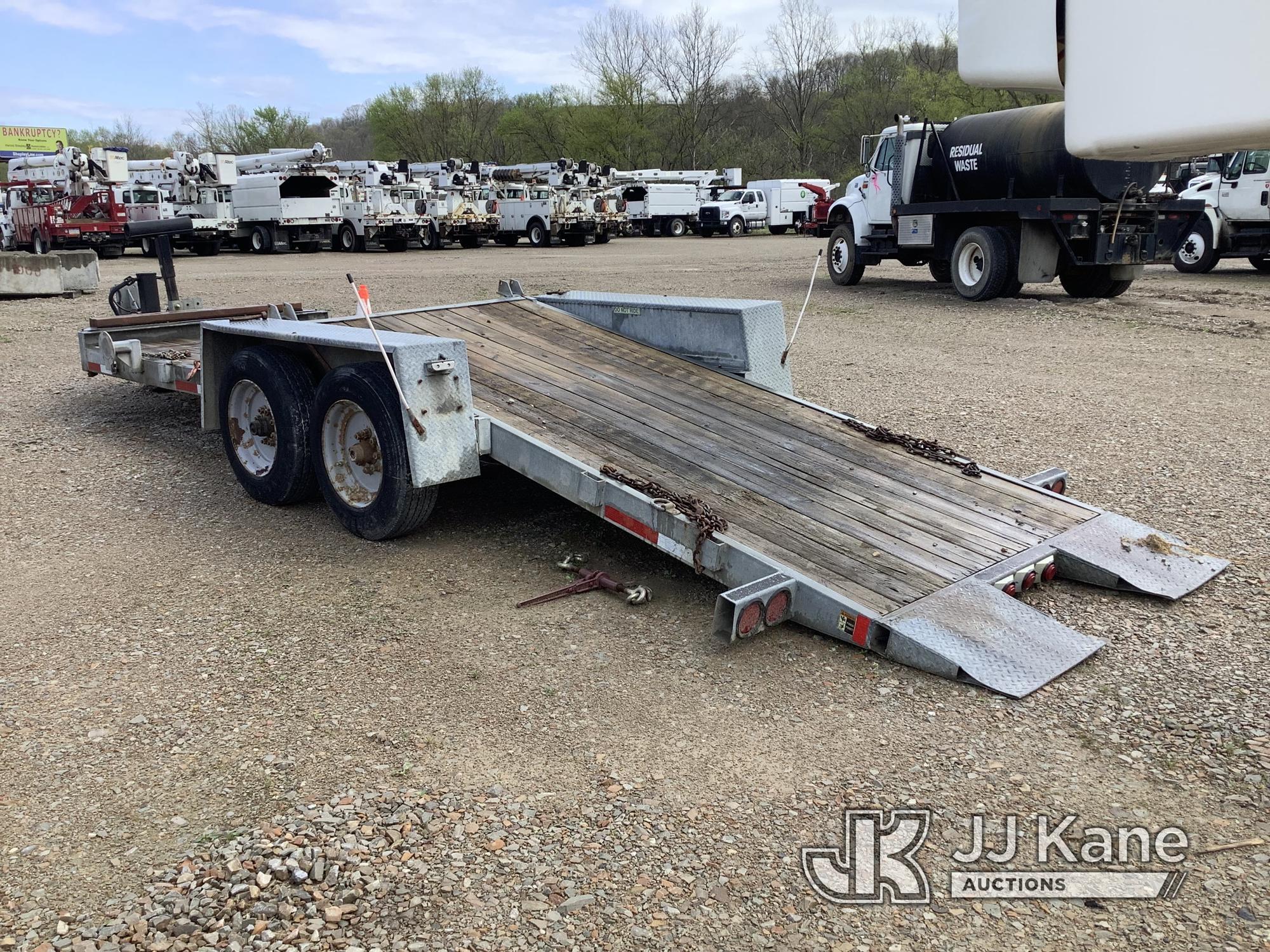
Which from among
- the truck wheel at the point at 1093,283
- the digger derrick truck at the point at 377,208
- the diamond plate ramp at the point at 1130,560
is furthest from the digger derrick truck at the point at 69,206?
the diamond plate ramp at the point at 1130,560

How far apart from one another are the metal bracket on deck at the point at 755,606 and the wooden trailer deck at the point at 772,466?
19 cm

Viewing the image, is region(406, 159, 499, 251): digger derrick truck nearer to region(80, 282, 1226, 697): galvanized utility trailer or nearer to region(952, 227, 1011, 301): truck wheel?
region(952, 227, 1011, 301): truck wheel

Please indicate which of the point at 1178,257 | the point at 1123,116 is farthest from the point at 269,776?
the point at 1178,257

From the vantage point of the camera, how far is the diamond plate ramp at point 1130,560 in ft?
14.3

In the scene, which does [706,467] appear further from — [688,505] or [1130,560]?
[1130,560]

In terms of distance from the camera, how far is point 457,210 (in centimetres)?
3291

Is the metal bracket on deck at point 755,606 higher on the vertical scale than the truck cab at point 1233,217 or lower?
lower

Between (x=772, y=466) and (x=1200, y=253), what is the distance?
57.3ft

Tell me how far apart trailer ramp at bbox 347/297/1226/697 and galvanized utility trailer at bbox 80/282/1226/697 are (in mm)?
11

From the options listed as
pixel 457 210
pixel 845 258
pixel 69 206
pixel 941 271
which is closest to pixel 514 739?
pixel 941 271

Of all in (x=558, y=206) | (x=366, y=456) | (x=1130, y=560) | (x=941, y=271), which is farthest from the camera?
(x=558, y=206)

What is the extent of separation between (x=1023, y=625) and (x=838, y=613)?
0.71 metres

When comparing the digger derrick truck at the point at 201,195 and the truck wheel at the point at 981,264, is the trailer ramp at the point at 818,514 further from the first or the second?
the digger derrick truck at the point at 201,195

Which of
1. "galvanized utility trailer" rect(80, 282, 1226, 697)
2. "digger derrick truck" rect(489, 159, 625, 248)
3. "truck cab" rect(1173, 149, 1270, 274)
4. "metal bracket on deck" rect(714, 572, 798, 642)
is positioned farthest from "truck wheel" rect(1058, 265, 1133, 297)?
"digger derrick truck" rect(489, 159, 625, 248)
